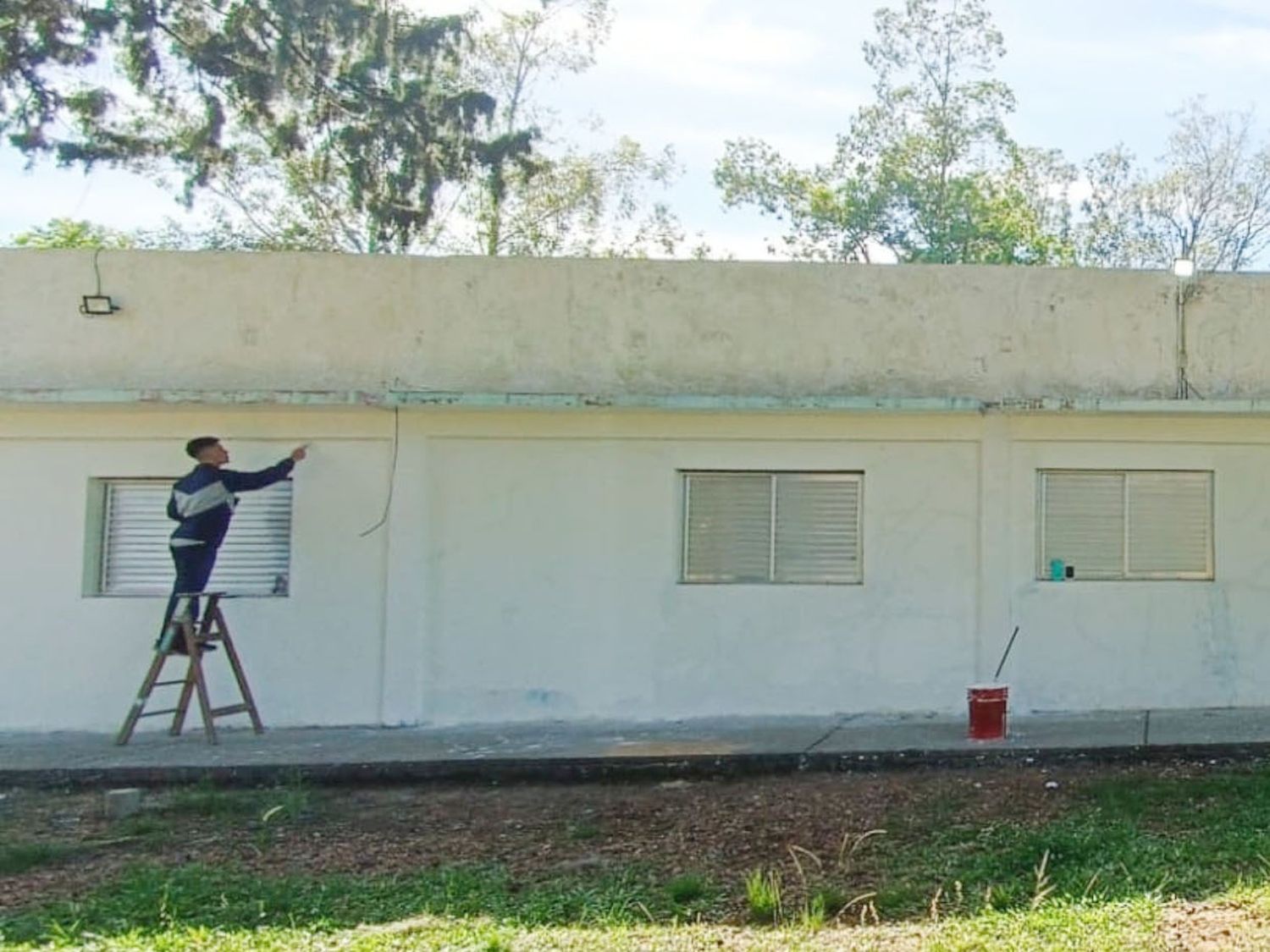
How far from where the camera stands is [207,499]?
8.36m

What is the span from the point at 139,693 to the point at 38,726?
4.57 feet

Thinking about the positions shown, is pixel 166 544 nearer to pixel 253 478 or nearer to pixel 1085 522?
pixel 253 478

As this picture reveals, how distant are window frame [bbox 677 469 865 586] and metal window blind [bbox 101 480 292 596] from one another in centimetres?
316

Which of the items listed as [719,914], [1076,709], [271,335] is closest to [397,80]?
[271,335]

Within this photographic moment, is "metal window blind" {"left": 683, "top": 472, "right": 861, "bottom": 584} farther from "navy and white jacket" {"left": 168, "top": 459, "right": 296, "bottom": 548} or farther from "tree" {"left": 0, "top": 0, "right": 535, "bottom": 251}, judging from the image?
"tree" {"left": 0, "top": 0, "right": 535, "bottom": 251}

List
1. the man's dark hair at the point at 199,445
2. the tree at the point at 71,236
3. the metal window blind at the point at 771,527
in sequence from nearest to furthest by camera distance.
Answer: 1. the man's dark hair at the point at 199,445
2. the metal window blind at the point at 771,527
3. the tree at the point at 71,236

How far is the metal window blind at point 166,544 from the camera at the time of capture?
355 inches

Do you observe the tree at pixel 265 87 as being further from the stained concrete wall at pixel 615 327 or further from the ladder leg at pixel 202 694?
the ladder leg at pixel 202 694

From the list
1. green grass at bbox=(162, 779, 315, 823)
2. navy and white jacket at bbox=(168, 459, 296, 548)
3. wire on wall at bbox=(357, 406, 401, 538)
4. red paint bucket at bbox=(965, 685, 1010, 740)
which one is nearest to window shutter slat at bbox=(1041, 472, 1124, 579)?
red paint bucket at bbox=(965, 685, 1010, 740)

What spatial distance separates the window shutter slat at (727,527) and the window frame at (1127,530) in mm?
2246

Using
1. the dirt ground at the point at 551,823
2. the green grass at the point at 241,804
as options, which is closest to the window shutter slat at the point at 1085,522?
the dirt ground at the point at 551,823

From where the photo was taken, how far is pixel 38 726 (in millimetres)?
8844

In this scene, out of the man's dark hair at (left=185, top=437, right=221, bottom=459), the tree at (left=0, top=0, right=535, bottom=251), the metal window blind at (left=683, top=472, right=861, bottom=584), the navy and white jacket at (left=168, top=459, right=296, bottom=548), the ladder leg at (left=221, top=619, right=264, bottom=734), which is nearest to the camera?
the ladder leg at (left=221, top=619, right=264, bottom=734)

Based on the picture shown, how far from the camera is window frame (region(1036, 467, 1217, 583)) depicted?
9281mm
